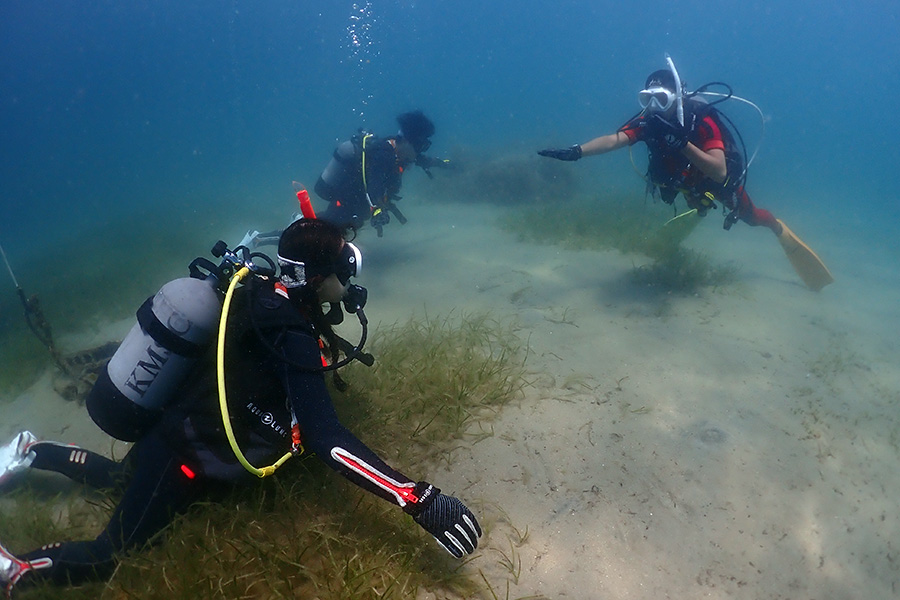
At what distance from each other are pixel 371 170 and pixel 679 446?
615 centimetres

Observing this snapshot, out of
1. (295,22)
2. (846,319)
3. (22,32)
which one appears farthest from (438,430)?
(295,22)

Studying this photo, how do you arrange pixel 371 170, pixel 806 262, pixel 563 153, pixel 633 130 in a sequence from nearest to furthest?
pixel 563 153 < pixel 633 130 < pixel 371 170 < pixel 806 262

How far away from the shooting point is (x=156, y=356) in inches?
96.8

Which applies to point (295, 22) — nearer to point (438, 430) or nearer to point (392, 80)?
point (392, 80)

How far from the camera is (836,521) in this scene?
3035mm

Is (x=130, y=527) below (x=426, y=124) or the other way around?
below

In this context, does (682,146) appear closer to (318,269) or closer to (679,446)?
(679,446)

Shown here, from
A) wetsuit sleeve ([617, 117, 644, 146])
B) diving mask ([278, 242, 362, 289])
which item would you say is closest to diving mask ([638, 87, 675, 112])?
wetsuit sleeve ([617, 117, 644, 146])

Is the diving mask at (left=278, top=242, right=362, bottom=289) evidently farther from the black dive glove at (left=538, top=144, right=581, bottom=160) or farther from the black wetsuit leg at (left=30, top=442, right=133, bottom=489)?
the black dive glove at (left=538, top=144, right=581, bottom=160)

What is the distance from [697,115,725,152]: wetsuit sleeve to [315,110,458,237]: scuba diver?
433 centimetres

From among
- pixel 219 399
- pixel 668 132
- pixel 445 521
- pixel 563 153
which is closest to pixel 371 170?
pixel 563 153

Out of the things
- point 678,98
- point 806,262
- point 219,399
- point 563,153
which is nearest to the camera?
point 219,399

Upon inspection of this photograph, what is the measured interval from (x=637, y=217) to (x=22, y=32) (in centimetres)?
10437

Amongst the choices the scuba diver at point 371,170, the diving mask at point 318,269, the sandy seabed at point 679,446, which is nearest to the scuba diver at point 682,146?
the sandy seabed at point 679,446
